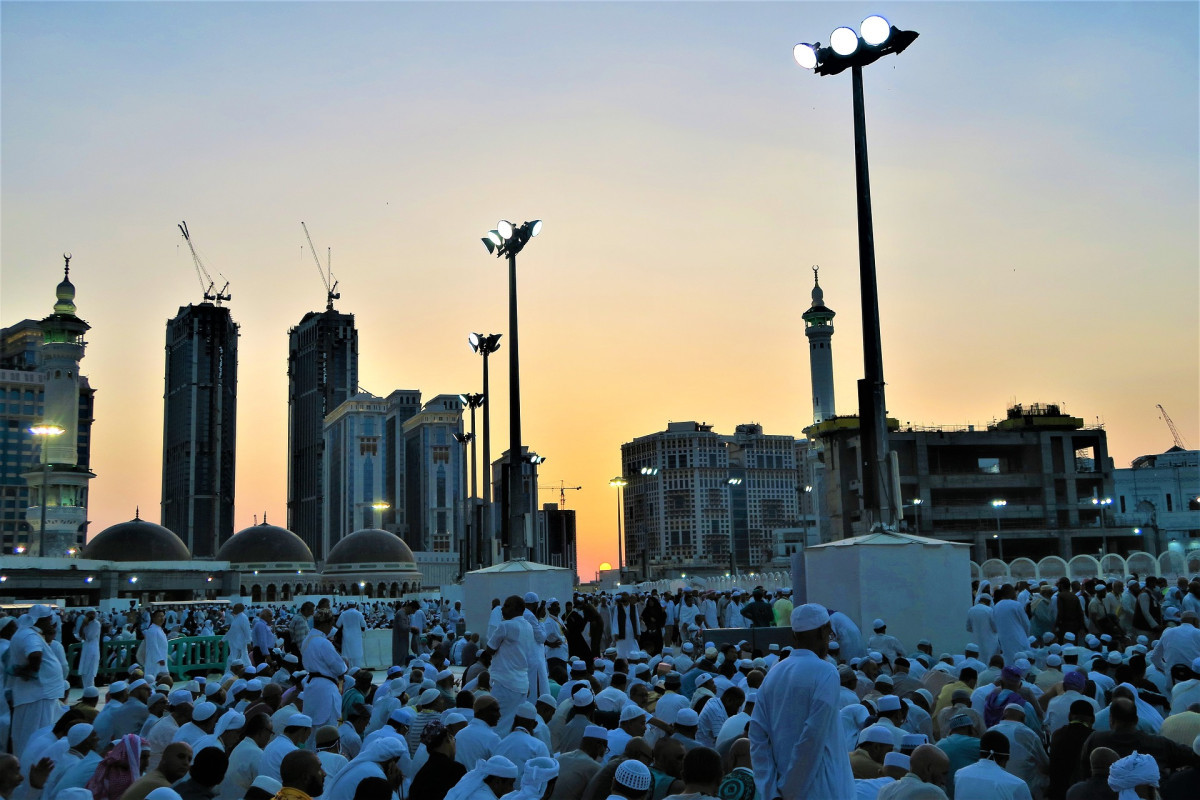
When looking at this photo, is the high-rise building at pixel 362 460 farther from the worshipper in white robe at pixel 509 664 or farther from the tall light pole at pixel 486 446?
the worshipper in white robe at pixel 509 664

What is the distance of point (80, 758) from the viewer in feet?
26.6

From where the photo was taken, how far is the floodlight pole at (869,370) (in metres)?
15.9

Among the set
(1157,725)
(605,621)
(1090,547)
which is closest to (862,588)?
(1157,725)

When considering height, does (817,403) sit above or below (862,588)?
above

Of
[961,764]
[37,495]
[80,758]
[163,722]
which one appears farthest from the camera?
[37,495]

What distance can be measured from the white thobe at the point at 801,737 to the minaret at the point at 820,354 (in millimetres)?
116938

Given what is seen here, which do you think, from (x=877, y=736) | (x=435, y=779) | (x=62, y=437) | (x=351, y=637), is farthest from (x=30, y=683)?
(x=62, y=437)

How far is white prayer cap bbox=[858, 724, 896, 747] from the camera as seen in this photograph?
698 cm

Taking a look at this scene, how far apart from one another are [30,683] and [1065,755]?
30.8ft

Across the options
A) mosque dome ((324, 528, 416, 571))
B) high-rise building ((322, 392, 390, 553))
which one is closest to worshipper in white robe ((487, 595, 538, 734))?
mosque dome ((324, 528, 416, 571))

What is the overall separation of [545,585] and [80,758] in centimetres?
1460

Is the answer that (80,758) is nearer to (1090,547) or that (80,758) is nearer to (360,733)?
(360,733)

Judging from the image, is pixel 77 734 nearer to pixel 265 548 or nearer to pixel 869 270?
pixel 869 270

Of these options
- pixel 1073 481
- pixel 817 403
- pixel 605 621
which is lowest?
pixel 605 621
